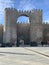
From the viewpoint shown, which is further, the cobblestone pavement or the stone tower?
the stone tower

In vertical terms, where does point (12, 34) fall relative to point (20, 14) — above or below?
below

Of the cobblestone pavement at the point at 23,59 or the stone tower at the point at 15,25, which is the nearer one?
the cobblestone pavement at the point at 23,59

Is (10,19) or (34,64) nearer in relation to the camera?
(34,64)

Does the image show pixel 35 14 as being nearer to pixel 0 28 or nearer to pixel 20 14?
pixel 20 14

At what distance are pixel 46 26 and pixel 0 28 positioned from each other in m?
14.9

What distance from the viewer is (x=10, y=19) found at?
7175cm

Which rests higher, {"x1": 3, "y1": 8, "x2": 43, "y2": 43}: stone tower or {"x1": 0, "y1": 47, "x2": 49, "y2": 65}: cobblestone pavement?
{"x1": 3, "y1": 8, "x2": 43, "y2": 43}: stone tower

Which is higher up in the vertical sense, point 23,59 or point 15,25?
point 15,25

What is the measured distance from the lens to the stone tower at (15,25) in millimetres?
70375

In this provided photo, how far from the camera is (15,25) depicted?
71.3 metres

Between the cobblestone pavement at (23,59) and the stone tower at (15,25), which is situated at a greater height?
the stone tower at (15,25)

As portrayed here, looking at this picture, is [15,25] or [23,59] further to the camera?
[15,25]

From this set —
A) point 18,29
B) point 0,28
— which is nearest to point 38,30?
point 18,29

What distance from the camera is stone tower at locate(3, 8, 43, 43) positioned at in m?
70.4
